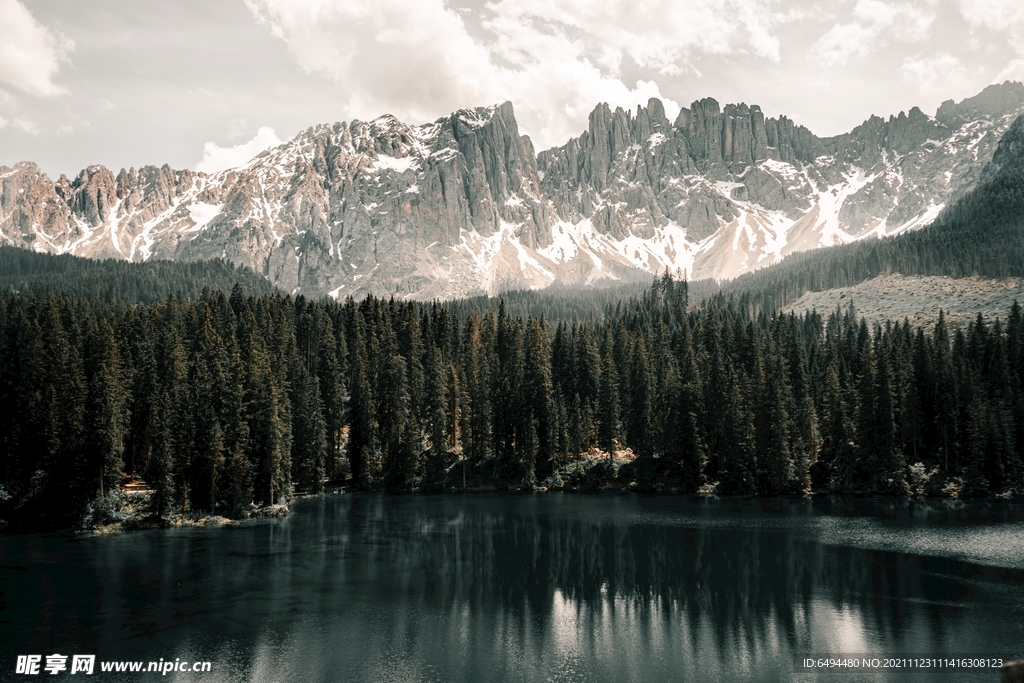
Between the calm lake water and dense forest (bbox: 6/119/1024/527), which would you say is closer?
the calm lake water

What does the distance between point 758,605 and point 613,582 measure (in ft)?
40.0

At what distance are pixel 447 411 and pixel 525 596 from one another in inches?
3104

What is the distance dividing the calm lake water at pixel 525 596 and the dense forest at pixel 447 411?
1205cm

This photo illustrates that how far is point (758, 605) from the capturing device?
55.7 meters

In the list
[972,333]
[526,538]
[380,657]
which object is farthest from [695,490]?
[380,657]

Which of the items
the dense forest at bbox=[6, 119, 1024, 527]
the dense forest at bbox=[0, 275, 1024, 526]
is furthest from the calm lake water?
the dense forest at bbox=[0, 275, 1024, 526]

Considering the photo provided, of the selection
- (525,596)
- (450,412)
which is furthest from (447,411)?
(525,596)

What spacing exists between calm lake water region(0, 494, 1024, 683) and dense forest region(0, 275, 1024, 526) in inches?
474

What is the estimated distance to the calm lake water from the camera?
4500 centimetres

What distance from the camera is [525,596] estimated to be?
59094mm

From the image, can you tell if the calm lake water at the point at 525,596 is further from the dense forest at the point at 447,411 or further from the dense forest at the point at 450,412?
the dense forest at the point at 447,411

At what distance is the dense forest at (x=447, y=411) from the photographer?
9044cm

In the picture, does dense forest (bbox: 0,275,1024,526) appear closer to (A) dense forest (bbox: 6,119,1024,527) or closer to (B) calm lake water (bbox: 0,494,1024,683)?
(A) dense forest (bbox: 6,119,1024,527)

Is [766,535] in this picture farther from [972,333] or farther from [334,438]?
[972,333]
